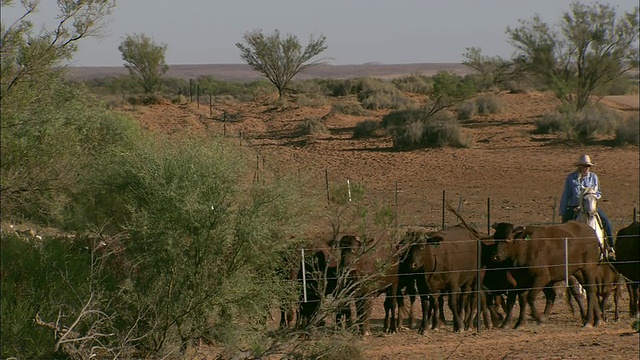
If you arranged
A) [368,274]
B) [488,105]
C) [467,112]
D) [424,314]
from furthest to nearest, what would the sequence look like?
[488,105], [467,112], [424,314], [368,274]

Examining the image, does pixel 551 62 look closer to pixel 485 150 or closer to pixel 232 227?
pixel 485 150

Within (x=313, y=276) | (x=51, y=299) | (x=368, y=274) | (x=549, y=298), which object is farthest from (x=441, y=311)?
(x=51, y=299)

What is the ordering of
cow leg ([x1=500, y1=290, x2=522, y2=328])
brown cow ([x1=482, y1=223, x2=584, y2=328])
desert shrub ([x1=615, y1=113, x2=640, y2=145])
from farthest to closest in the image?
desert shrub ([x1=615, y1=113, x2=640, y2=145]), cow leg ([x1=500, y1=290, x2=522, y2=328]), brown cow ([x1=482, y1=223, x2=584, y2=328])

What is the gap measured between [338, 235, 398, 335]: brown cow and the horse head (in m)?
3.33

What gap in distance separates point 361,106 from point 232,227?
3481 cm

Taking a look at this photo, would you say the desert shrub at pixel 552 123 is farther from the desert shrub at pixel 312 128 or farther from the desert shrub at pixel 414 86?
the desert shrub at pixel 414 86

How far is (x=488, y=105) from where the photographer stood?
4309 centimetres

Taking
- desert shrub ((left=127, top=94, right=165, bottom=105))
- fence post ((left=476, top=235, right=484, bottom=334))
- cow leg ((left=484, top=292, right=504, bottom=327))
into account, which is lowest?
cow leg ((left=484, top=292, right=504, bottom=327))

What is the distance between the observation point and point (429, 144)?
112ft

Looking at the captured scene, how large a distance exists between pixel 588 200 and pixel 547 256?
1.29 meters

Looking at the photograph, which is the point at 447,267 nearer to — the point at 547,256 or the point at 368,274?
the point at 547,256

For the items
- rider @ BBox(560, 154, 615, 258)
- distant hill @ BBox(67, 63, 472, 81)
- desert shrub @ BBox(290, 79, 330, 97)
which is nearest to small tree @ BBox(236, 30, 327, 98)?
desert shrub @ BBox(290, 79, 330, 97)

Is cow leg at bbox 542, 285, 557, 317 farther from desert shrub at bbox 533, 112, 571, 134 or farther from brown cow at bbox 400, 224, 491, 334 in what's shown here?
desert shrub at bbox 533, 112, 571, 134

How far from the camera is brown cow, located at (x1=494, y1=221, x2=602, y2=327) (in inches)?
564
